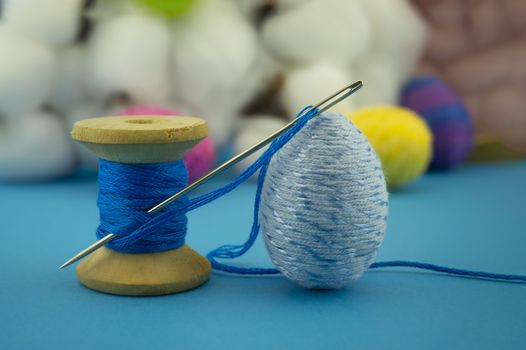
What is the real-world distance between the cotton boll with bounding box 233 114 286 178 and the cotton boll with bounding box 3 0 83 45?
458 millimetres

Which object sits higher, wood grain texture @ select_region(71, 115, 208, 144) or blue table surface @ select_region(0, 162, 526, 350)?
wood grain texture @ select_region(71, 115, 208, 144)

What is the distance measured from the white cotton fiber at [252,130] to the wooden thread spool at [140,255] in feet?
2.64

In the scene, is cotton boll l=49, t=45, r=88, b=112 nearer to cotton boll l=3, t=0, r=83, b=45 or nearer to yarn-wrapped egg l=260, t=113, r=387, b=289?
cotton boll l=3, t=0, r=83, b=45

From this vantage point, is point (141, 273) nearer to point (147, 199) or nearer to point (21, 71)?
point (147, 199)

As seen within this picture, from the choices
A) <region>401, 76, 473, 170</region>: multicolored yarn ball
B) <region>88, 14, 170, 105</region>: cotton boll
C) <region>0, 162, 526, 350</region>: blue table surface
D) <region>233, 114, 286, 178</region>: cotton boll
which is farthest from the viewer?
Answer: <region>401, 76, 473, 170</region>: multicolored yarn ball

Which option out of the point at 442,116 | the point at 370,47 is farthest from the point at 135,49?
the point at 442,116

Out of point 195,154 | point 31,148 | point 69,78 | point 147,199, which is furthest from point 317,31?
point 147,199

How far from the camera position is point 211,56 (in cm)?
178

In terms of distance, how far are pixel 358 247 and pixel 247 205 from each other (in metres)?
0.65

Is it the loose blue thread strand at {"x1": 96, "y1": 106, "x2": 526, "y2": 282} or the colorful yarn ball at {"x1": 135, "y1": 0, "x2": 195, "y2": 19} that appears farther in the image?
the colorful yarn ball at {"x1": 135, "y1": 0, "x2": 195, "y2": 19}

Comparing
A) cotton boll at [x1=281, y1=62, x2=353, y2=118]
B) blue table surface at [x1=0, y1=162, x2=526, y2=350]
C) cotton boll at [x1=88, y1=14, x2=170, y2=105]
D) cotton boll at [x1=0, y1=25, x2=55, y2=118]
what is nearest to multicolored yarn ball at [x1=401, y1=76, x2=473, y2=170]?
cotton boll at [x1=281, y1=62, x2=353, y2=118]

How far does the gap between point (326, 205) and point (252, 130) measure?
3.21 feet

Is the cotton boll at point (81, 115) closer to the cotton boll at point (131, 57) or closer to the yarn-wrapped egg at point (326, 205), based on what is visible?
the cotton boll at point (131, 57)

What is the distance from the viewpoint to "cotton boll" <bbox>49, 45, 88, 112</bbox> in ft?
6.01
